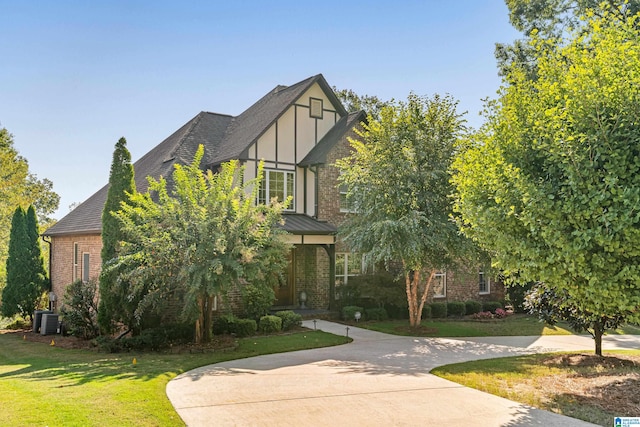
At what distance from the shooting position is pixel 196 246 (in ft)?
40.1

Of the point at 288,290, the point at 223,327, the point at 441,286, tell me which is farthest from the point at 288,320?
the point at 441,286

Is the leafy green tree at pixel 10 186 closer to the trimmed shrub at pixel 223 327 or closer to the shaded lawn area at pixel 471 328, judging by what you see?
the trimmed shrub at pixel 223 327

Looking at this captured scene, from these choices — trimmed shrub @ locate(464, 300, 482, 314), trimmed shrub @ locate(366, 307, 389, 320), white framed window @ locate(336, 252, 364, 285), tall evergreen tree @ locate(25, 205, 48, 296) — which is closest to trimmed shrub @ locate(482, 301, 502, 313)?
trimmed shrub @ locate(464, 300, 482, 314)

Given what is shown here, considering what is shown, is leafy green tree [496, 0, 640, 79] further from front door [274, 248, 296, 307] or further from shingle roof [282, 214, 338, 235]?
front door [274, 248, 296, 307]

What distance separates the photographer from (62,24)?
582 inches

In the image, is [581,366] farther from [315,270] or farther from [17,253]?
[17,253]

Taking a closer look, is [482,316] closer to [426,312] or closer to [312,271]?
[426,312]

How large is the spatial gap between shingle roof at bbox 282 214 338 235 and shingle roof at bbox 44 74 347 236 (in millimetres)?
3023

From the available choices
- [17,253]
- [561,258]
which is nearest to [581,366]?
[561,258]

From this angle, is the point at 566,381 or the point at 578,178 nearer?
the point at 578,178

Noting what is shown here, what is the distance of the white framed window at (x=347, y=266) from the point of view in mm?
20578

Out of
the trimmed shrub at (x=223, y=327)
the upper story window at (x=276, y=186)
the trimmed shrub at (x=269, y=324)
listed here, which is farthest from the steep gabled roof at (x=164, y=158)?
the trimmed shrub at (x=269, y=324)

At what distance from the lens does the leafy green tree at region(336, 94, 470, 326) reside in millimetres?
15620

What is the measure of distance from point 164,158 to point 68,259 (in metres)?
5.78
